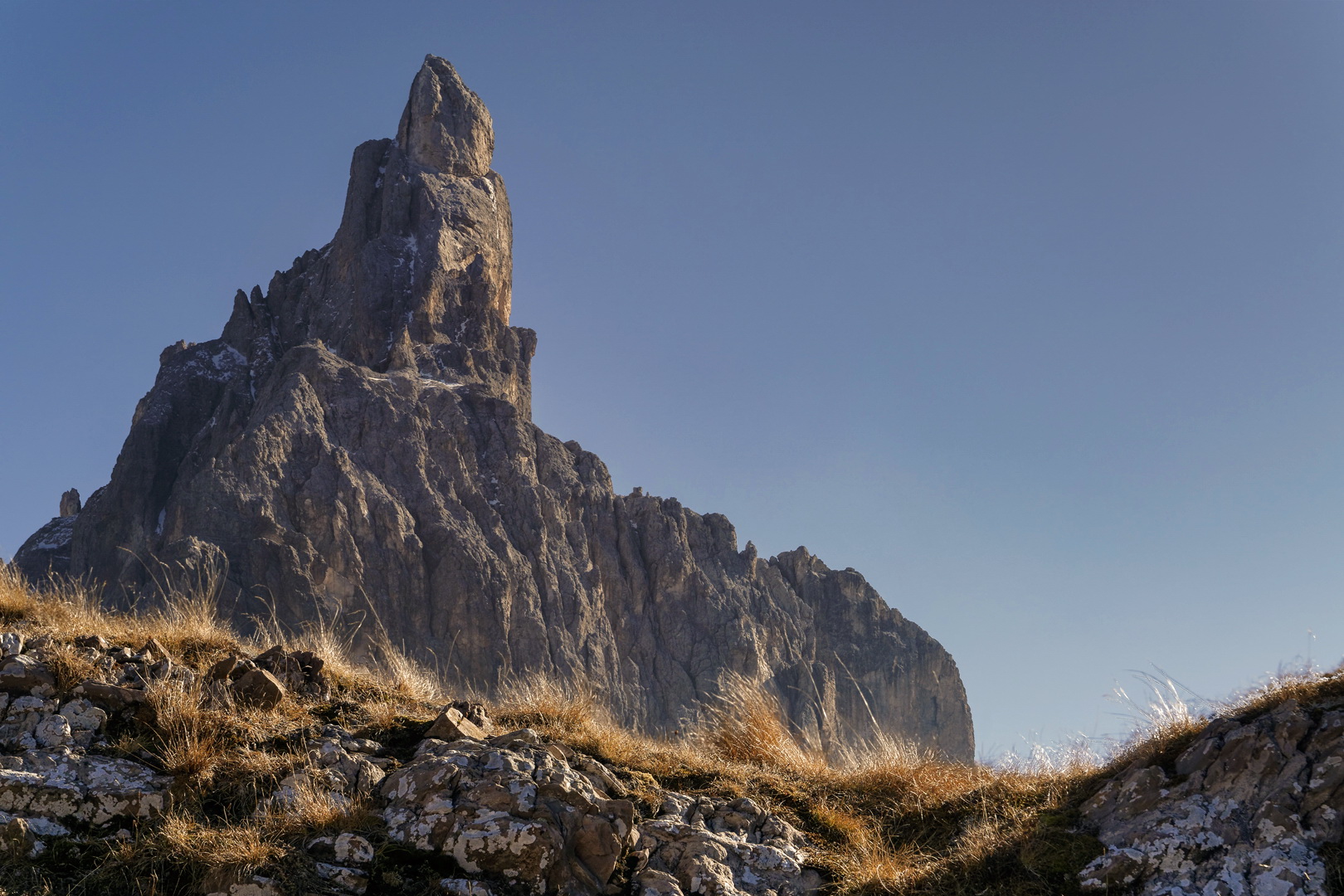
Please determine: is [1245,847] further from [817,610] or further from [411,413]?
[817,610]

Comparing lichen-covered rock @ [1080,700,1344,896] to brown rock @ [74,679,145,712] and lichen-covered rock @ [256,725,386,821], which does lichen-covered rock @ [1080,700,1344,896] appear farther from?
brown rock @ [74,679,145,712]

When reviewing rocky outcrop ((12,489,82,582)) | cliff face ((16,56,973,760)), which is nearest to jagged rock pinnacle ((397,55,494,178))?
cliff face ((16,56,973,760))

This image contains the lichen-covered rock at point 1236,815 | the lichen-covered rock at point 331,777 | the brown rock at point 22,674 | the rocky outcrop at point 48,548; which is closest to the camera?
the lichen-covered rock at point 1236,815

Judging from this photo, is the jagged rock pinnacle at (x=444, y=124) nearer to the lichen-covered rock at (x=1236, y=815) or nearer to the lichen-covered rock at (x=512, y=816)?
the lichen-covered rock at (x=512, y=816)

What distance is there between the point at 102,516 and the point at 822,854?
310 ft

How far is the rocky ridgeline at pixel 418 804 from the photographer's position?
4871 millimetres

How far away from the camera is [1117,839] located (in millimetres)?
5344

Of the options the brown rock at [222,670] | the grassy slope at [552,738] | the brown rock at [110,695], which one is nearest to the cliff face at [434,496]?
the grassy slope at [552,738]

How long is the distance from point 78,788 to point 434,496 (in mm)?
84074

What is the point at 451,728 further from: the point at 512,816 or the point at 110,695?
the point at 110,695

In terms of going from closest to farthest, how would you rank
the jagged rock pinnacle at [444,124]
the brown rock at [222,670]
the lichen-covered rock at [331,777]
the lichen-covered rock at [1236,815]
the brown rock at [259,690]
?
the lichen-covered rock at [1236,815]
the lichen-covered rock at [331,777]
the brown rock at [259,690]
the brown rock at [222,670]
the jagged rock pinnacle at [444,124]

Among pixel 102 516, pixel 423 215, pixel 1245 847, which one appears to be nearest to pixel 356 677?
pixel 1245 847

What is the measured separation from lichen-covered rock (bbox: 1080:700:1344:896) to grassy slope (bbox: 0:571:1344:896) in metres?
0.30

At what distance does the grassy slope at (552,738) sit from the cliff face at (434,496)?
211 feet
